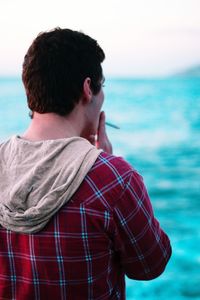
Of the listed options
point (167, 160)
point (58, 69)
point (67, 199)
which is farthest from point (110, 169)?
point (167, 160)

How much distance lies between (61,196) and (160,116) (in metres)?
10.6

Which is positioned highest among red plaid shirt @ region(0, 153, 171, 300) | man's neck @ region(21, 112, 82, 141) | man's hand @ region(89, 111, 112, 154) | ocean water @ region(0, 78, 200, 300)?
man's neck @ region(21, 112, 82, 141)

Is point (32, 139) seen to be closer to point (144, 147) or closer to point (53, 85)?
point (53, 85)

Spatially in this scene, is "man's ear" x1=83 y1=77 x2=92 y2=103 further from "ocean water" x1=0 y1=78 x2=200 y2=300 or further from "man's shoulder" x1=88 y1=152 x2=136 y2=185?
"ocean water" x1=0 y1=78 x2=200 y2=300

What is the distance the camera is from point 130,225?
0.82m

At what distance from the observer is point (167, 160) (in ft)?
23.5

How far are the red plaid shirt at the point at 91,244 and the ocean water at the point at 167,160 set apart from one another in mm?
377

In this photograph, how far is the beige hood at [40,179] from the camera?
0.76m

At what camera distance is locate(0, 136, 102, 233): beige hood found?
2.50 ft

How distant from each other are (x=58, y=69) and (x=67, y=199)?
0.24 metres

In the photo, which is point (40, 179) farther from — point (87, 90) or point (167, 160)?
point (167, 160)

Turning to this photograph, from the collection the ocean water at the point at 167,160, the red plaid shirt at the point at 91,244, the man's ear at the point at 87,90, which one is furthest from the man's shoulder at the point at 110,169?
the ocean water at the point at 167,160

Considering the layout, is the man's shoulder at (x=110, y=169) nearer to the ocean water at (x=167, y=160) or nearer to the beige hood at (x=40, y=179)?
the beige hood at (x=40, y=179)

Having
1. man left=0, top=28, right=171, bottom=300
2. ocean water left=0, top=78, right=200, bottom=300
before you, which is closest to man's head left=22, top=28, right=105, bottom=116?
man left=0, top=28, right=171, bottom=300
